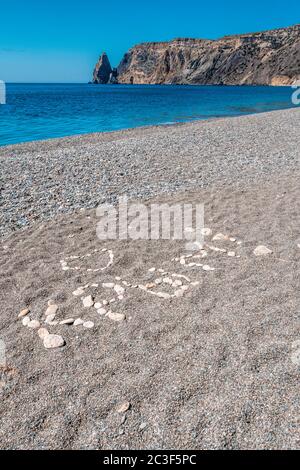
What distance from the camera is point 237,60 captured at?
16650cm

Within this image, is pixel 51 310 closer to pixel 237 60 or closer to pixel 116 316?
pixel 116 316

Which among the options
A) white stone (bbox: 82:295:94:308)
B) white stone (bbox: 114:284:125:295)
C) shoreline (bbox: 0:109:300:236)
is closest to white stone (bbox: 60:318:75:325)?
white stone (bbox: 82:295:94:308)

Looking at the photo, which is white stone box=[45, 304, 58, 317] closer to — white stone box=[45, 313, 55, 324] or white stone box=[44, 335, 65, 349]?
white stone box=[45, 313, 55, 324]

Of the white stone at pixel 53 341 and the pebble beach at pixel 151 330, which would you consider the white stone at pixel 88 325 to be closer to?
the pebble beach at pixel 151 330

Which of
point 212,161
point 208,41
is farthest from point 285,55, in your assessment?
point 212,161

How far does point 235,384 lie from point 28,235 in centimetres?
526

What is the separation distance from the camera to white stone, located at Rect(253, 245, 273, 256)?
6.04m

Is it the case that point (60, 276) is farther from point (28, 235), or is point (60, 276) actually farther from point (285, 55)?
point (285, 55)

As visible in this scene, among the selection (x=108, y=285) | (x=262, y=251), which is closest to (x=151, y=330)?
(x=108, y=285)

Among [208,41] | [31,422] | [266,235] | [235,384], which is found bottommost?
[31,422]

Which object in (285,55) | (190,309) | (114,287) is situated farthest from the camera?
(285,55)

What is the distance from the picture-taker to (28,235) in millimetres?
7379

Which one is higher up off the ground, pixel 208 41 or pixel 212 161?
pixel 208 41
